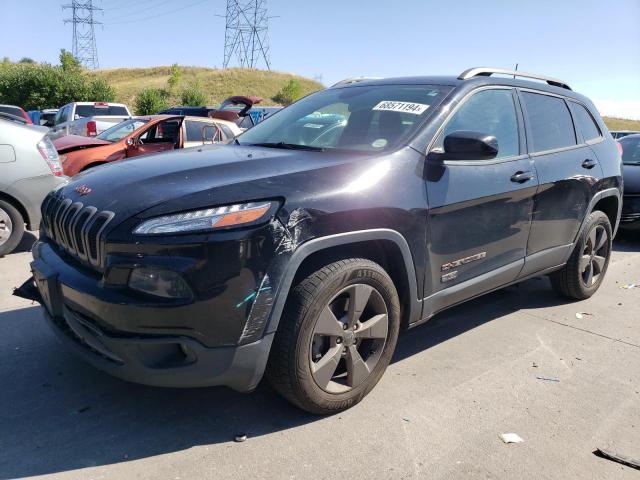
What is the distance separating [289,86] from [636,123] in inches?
1769

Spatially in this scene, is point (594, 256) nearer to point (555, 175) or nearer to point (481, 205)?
point (555, 175)

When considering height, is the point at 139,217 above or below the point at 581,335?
above

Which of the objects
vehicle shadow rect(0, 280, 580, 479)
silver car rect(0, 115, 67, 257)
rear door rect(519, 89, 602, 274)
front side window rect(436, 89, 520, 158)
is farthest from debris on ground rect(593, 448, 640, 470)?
silver car rect(0, 115, 67, 257)

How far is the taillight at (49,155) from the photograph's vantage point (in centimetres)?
568

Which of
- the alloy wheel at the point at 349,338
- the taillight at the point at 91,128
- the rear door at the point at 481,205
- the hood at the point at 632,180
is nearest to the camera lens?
the alloy wheel at the point at 349,338

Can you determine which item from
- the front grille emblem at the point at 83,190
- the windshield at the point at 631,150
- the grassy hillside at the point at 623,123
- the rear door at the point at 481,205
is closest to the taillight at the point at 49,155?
the front grille emblem at the point at 83,190

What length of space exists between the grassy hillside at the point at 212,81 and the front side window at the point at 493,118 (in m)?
49.8

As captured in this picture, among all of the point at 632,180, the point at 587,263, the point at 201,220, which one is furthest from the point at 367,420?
the point at 632,180

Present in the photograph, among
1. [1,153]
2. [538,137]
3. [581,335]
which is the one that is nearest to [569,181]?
[538,137]

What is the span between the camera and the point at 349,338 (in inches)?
107

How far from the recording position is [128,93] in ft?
168

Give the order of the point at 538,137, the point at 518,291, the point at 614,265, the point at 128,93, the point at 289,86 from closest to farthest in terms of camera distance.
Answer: the point at 538,137
the point at 518,291
the point at 614,265
the point at 128,93
the point at 289,86

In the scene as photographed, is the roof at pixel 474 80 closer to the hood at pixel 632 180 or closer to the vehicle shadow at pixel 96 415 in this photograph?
the vehicle shadow at pixel 96 415

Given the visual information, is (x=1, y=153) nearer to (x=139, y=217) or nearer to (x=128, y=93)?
(x=139, y=217)
